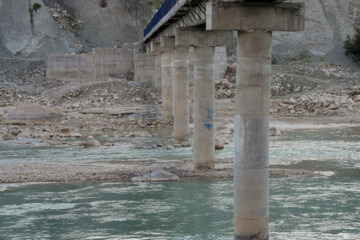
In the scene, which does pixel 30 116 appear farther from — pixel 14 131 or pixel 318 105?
pixel 318 105

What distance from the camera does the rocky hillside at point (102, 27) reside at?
63.4 metres

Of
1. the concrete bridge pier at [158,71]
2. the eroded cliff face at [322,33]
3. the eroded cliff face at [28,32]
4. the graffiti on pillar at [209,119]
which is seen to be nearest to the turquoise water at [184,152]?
the graffiti on pillar at [209,119]

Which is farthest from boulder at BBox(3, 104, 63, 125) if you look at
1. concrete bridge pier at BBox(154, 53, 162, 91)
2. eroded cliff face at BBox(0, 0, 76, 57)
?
eroded cliff face at BBox(0, 0, 76, 57)

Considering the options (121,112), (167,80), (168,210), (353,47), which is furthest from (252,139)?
(353,47)

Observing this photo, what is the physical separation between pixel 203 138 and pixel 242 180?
8684 millimetres

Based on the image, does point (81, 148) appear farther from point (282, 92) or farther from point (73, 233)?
point (282, 92)

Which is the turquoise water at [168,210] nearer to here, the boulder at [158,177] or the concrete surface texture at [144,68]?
the boulder at [158,177]

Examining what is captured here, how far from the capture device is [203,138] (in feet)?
69.3

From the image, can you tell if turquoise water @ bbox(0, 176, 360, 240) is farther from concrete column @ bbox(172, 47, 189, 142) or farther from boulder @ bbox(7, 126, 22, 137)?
boulder @ bbox(7, 126, 22, 137)

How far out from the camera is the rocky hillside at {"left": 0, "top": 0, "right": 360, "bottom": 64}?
63.4m

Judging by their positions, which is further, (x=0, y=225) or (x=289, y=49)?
(x=289, y=49)

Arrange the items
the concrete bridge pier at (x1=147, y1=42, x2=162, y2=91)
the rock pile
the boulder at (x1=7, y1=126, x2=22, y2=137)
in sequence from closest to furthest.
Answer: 1. the boulder at (x1=7, y1=126, x2=22, y2=137)
2. the rock pile
3. the concrete bridge pier at (x1=147, y1=42, x2=162, y2=91)

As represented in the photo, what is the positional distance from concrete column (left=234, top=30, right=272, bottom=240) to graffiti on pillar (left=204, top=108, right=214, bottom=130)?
826 centimetres

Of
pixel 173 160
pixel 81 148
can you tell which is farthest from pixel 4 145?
pixel 173 160
